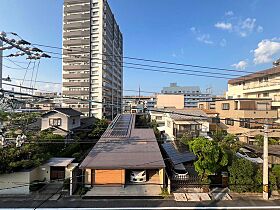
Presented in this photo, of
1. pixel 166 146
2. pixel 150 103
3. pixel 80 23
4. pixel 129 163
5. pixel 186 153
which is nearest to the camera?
pixel 129 163

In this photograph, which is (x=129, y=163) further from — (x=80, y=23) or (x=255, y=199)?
(x=80, y=23)

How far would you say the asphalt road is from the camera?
11.5 meters

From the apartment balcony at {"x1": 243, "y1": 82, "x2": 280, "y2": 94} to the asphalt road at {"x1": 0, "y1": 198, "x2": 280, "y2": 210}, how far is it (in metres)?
24.8

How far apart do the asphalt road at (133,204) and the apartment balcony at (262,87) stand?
24.8 meters

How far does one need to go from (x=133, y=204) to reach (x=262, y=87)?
3244 centimetres

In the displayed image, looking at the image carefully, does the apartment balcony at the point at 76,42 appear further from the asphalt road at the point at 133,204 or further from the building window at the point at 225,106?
the asphalt road at the point at 133,204

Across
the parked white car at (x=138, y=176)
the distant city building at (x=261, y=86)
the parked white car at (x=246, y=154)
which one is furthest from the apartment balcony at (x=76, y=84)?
the parked white car at (x=246, y=154)

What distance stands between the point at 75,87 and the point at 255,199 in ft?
175

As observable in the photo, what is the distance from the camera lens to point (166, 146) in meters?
20.0

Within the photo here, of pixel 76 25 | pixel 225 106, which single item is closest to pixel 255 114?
pixel 225 106

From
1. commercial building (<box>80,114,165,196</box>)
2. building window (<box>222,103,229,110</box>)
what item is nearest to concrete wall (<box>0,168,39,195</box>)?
commercial building (<box>80,114,165,196</box>)

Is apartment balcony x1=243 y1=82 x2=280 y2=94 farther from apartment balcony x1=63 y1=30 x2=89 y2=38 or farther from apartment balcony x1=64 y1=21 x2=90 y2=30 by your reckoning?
apartment balcony x1=64 y1=21 x2=90 y2=30

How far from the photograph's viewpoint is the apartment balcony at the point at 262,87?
31.6m

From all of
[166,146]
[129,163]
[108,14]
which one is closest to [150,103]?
[108,14]
